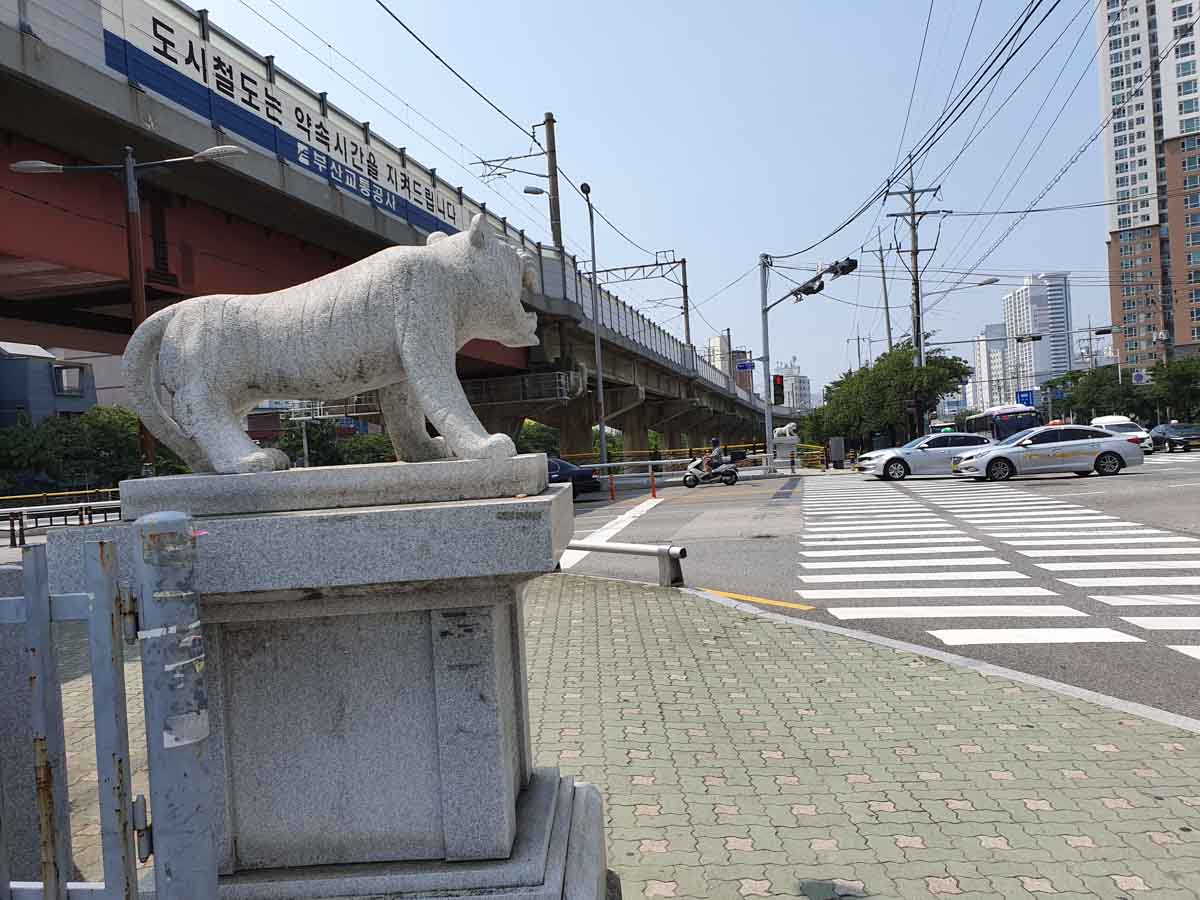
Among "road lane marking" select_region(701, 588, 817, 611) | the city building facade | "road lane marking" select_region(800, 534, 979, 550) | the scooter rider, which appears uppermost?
the city building facade

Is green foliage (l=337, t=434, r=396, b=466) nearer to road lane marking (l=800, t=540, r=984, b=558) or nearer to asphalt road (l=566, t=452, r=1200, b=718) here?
asphalt road (l=566, t=452, r=1200, b=718)

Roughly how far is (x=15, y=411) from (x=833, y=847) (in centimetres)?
5830

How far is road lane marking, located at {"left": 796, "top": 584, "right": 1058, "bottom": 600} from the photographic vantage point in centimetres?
889

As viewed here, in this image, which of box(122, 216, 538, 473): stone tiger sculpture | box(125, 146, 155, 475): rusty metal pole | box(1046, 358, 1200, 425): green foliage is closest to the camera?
box(122, 216, 538, 473): stone tiger sculpture

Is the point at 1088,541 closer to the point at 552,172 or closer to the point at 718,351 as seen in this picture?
the point at 552,172

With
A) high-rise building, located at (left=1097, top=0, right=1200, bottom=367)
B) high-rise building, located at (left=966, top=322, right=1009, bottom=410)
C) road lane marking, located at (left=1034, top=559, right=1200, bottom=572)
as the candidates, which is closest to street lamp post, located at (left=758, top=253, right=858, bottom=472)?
road lane marking, located at (left=1034, top=559, right=1200, bottom=572)

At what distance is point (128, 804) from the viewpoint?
1.98 m

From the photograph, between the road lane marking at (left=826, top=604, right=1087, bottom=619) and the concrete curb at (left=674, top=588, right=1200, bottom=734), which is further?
the road lane marking at (left=826, top=604, right=1087, bottom=619)

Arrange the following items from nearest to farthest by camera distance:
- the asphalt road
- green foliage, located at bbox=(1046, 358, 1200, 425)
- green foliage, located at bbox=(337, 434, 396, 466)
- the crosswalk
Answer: the asphalt road < the crosswalk < green foliage, located at bbox=(1046, 358, 1200, 425) < green foliage, located at bbox=(337, 434, 396, 466)

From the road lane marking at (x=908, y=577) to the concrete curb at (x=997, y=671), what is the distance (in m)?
1.72

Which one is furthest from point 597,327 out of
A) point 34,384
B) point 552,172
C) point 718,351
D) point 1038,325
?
point 1038,325

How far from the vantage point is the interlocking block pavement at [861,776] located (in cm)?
327

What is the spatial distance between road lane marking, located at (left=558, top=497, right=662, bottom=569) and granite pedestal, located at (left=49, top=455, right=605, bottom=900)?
814 cm

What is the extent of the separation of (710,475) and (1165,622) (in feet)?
64.8
